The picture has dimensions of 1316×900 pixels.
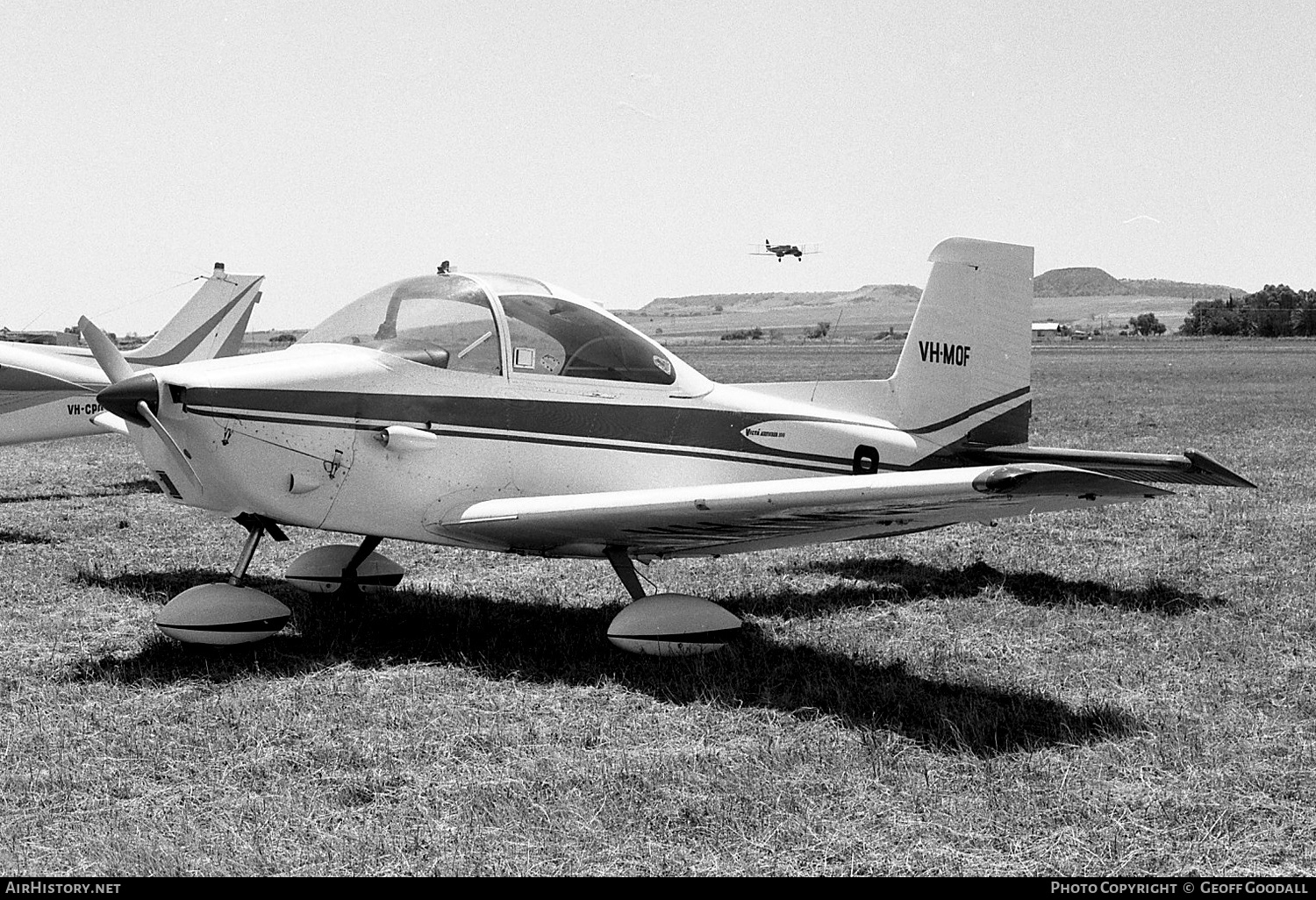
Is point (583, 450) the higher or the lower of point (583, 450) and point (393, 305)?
the lower

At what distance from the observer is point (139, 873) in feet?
10.9

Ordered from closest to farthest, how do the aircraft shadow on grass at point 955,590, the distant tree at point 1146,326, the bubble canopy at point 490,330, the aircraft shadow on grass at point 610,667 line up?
the aircraft shadow on grass at point 610,667, the bubble canopy at point 490,330, the aircraft shadow on grass at point 955,590, the distant tree at point 1146,326

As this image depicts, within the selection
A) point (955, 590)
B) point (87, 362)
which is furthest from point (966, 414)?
point (87, 362)

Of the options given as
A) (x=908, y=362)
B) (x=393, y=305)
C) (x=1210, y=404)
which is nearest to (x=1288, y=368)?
(x=1210, y=404)

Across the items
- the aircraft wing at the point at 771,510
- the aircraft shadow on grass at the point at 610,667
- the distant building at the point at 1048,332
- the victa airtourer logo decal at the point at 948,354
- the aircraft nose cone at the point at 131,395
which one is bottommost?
the aircraft shadow on grass at the point at 610,667

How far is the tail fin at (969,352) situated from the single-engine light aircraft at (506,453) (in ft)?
2.06

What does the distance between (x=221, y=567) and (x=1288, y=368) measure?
45.1 meters

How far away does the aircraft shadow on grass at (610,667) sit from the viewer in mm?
4656

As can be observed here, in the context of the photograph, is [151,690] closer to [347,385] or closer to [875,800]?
[347,385]

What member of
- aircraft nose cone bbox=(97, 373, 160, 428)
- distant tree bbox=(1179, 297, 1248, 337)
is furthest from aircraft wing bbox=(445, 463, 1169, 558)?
distant tree bbox=(1179, 297, 1248, 337)

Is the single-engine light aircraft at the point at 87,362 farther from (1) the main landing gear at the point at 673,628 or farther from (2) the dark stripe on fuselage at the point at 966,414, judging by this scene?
(2) the dark stripe on fuselage at the point at 966,414

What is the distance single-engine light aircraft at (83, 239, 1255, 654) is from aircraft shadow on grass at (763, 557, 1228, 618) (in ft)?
2.66

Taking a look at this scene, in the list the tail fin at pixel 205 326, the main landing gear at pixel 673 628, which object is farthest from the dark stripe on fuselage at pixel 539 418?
the tail fin at pixel 205 326

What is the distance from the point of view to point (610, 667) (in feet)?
18.3
